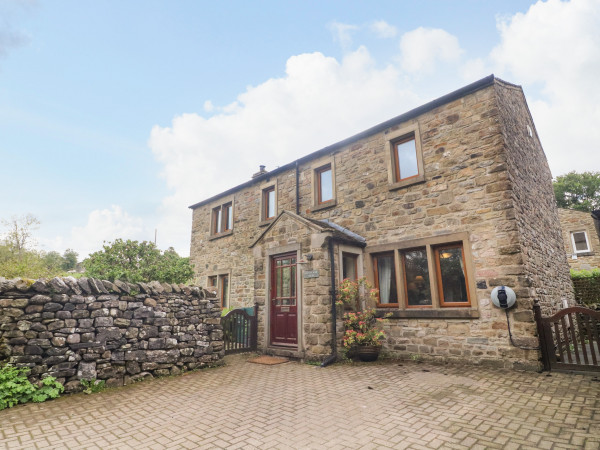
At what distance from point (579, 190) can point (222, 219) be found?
29.9 metres

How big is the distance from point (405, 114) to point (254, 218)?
7.03 metres

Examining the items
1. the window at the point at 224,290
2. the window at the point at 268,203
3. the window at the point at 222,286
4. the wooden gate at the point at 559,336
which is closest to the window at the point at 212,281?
the window at the point at 222,286

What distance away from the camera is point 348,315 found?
7449 mm

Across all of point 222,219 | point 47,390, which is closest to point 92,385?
point 47,390

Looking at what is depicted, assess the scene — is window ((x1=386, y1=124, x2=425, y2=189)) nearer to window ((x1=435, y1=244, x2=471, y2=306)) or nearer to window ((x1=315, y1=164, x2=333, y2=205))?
window ((x1=435, y1=244, x2=471, y2=306))

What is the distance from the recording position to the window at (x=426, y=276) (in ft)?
22.8

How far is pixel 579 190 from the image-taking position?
25.6 m

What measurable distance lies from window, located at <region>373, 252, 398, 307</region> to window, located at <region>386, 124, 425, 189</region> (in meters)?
2.01

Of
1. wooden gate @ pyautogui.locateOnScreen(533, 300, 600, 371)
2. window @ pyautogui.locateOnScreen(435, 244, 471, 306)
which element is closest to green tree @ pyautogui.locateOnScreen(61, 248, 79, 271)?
window @ pyautogui.locateOnScreen(435, 244, 471, 306)

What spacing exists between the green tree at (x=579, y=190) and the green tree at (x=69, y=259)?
5779 cm

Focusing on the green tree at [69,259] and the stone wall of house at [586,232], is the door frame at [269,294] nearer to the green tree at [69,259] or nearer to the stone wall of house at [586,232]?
the stone wall of house at [586,232]

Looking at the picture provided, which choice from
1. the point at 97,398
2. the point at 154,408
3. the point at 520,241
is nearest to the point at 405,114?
the point at 520,241

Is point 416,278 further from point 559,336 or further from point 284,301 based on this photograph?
point 284,301

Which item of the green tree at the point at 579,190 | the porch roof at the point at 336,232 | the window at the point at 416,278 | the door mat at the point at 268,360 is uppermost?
the green tree at the point at 579,190
